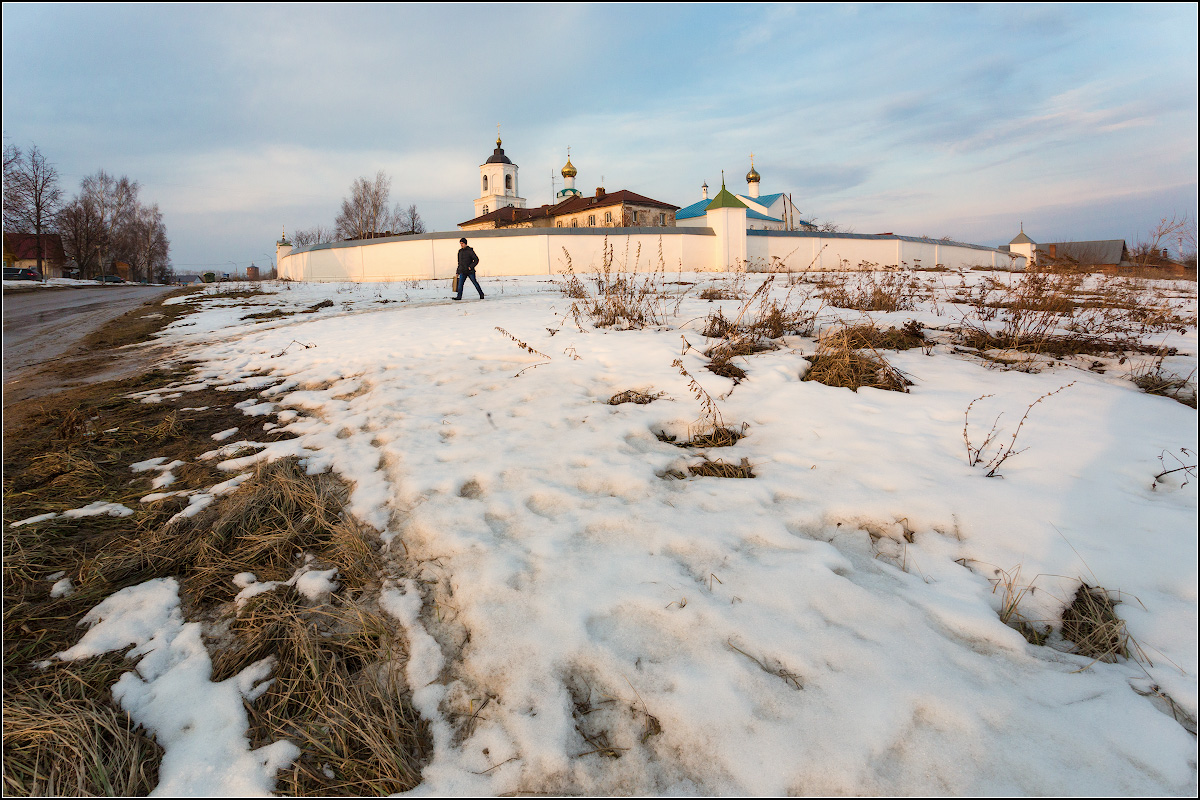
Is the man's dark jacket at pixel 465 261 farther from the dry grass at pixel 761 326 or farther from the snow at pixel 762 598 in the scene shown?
the snow at pixel 762 598

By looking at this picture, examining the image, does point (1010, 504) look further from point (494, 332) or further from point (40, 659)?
point (494, 332)

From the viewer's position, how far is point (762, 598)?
5.55 feet


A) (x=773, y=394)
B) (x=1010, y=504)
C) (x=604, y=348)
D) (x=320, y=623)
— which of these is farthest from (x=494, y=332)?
(x=1010, y=504)

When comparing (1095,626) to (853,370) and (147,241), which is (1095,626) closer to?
(853,370)

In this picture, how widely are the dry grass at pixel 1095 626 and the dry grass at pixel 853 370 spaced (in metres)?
1.99

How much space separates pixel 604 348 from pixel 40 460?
377 centimetres

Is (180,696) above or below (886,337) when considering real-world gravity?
below

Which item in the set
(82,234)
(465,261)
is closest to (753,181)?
(465,261)

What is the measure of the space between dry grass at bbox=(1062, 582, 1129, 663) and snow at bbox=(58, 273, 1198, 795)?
45 millimetres

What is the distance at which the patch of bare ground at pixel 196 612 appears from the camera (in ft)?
4.34

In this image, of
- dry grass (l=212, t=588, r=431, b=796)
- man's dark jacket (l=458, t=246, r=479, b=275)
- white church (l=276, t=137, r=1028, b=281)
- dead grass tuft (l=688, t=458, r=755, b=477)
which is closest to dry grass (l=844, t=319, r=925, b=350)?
dead grass tuft (l=688, t=458, r=755, b=477)

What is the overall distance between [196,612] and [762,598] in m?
1.97

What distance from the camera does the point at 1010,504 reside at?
2.10 m

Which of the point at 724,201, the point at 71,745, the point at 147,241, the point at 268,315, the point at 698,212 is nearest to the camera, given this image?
the point at 71,745
